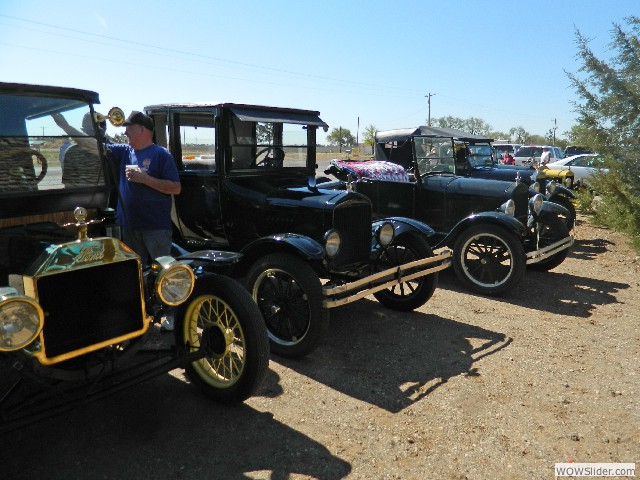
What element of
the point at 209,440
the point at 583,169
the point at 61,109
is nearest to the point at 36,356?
the point at 209,440

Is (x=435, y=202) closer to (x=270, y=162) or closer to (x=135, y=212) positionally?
(x=270, y=162)

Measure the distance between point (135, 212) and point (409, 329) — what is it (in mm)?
2586

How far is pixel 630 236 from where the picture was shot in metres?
7.81

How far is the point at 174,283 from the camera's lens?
8.74ft

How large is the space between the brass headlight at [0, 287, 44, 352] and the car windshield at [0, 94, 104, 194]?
0.92 m

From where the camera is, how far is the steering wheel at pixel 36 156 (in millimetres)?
2744

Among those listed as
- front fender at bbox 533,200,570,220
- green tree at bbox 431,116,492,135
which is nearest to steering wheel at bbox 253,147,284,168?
front fender at bbox 533,200,570,220

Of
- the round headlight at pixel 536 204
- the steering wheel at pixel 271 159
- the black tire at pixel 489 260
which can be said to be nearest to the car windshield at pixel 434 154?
the round headlight at pixel 536 204

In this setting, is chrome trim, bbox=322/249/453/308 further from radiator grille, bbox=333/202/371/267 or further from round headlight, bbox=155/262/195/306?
Answer: round headlight, bbox=155/262/195/306

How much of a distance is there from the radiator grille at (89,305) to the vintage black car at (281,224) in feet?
4.54

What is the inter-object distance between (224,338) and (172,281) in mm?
501

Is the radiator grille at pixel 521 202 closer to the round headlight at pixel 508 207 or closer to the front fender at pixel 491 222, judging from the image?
the round headlight at pixel 508 207

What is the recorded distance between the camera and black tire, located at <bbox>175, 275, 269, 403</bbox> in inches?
110

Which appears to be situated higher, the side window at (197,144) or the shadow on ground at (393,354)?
the side window at (197,144)
